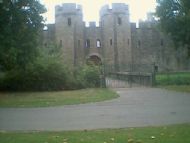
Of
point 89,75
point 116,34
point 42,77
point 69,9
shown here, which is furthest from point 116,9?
Result: point 42,77

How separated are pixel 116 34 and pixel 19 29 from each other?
43570 millimetres

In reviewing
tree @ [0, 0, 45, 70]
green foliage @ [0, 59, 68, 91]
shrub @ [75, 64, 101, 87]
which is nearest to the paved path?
tree @ [0, 0, 45, 70]

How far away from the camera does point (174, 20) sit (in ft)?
113

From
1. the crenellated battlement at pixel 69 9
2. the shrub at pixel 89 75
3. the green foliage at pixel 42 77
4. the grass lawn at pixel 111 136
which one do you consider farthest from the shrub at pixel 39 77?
the crenellated battlement at pixel 69 9

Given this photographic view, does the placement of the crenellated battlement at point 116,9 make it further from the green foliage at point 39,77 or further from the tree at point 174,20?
the green foliage at point 39,77

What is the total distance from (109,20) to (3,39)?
Result: 1822 inches

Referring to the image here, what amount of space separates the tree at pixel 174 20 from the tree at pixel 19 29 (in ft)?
35.5

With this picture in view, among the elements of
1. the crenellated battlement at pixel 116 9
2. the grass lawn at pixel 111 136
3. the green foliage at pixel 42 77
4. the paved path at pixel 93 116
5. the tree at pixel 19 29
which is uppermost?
the crenellated battlement at pixel 116 9

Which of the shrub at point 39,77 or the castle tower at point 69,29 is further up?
the castle tower at point 69,29

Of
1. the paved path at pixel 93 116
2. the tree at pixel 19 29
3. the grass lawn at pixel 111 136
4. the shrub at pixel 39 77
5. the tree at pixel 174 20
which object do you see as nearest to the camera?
the grass lawn at pixel 111 136

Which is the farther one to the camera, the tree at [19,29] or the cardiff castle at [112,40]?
the cardiff castle at [112,40]

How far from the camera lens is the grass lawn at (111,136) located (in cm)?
977

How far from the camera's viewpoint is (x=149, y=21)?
75.9m

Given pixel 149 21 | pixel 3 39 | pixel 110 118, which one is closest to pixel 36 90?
pixel 3 39
